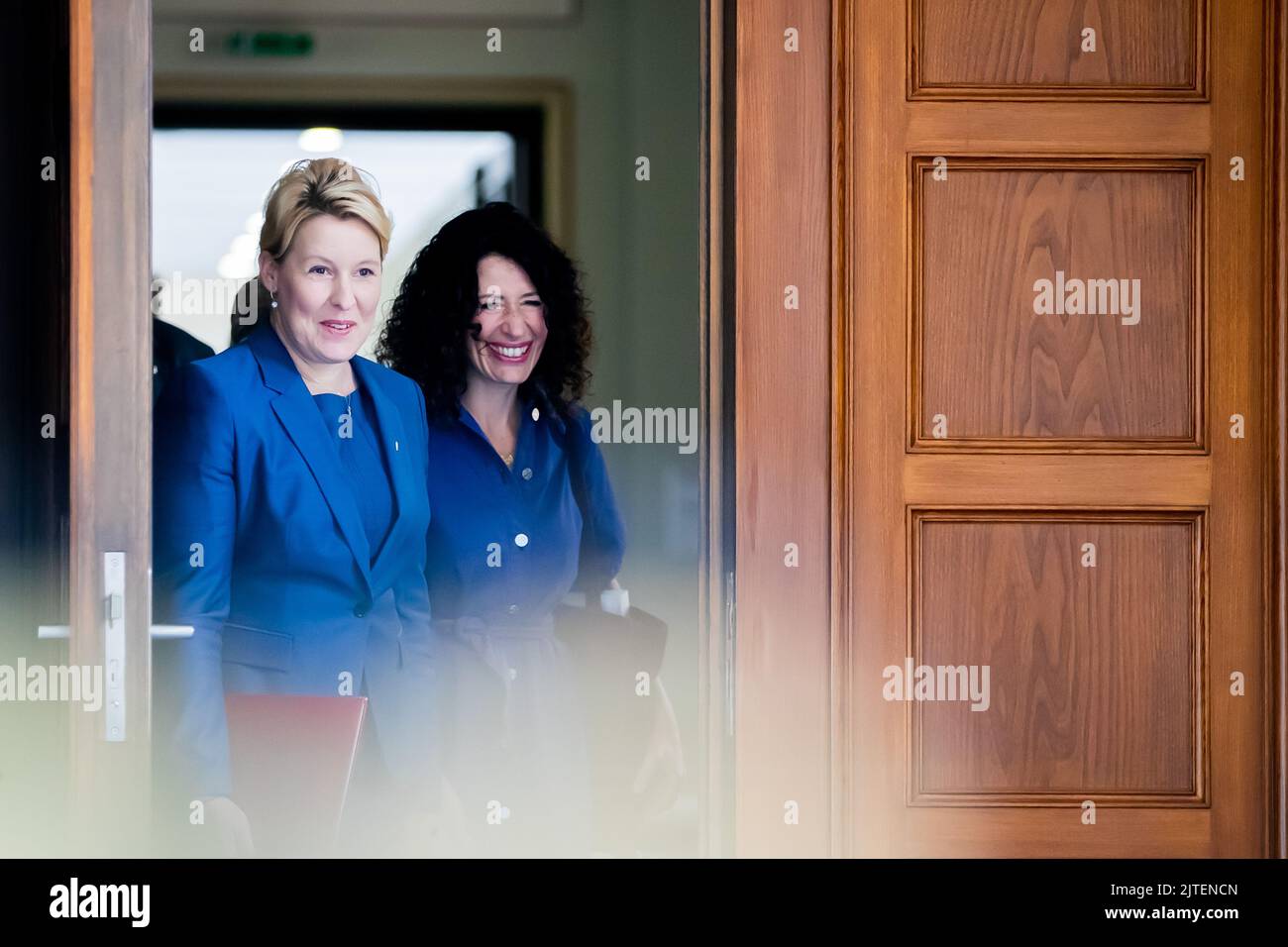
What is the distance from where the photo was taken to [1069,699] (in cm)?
201

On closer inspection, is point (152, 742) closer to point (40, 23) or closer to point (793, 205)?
point (40, 23)

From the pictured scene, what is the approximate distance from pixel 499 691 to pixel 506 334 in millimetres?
655

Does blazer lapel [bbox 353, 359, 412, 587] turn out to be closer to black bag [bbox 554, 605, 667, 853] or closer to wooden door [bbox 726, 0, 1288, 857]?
black bag [bbox 554, 605, 667, 853]

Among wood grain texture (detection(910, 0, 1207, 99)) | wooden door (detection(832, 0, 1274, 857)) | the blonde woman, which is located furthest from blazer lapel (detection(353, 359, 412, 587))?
wood grain texture (detection(910, 0, 1207, 99))

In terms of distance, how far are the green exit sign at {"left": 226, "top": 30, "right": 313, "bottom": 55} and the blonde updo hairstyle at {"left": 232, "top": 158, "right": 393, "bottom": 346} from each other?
0.67ft

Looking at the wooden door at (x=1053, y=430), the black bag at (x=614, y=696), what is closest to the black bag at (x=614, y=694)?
the black bag at (x=614, y=696)

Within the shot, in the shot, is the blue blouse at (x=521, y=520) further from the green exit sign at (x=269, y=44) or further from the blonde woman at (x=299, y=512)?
the green exit sign at (x=269, y=44)

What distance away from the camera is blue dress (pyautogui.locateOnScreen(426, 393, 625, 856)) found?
2.08 metres

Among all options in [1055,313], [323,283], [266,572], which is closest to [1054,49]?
[1055,313]

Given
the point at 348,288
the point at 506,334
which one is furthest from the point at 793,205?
the point at 348,288

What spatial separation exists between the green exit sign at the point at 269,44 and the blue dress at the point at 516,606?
72 cm

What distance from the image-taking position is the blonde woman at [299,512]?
2020 mm

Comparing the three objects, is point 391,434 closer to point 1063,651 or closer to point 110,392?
point 110,392

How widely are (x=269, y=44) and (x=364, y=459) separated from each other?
0.77m
